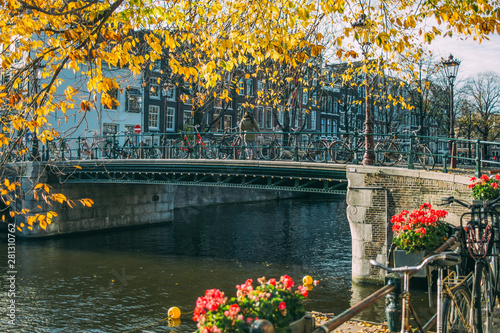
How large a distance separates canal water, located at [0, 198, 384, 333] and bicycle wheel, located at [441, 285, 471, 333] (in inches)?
284

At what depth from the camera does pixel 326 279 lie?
14.8 m

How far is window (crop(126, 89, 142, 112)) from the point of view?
122ft

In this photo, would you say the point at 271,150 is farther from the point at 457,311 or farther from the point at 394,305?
the point at 394,305

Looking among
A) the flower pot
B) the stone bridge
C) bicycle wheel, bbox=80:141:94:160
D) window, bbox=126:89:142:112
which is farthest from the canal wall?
the flower pot

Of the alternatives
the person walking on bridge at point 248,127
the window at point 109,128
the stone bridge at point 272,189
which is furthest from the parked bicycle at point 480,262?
the window at point 109,128

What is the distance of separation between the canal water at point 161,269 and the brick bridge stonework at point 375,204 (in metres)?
0.83

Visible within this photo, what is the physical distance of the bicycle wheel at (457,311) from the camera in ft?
13.6

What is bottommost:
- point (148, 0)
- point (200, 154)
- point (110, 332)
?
point (110, 332)

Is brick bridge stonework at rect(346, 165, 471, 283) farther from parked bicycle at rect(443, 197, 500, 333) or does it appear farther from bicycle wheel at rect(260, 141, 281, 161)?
parked bicycle at rect(443, 197, 500, 333)

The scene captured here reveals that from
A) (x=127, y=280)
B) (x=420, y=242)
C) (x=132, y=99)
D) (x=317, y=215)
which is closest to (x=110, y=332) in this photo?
(x=127, y=280)

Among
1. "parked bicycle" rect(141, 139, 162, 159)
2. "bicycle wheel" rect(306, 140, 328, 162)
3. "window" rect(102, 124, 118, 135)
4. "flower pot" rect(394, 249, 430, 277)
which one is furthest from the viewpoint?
"window" rect(102, 124, 118, 135)

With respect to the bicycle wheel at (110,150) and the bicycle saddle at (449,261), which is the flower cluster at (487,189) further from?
the bicycle wheel at (110,150)

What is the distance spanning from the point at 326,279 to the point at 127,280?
5830mm

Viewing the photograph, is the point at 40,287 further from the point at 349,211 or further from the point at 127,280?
the point at 349,211
